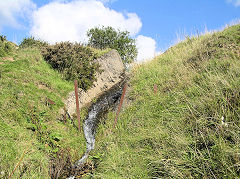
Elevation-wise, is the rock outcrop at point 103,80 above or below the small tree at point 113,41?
below

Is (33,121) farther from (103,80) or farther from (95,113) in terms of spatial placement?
(103,80)

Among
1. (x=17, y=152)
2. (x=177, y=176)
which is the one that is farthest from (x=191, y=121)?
(x=17, y=152)

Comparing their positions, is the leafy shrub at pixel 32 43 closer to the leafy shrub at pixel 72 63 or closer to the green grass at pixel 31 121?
the leafy shrub at pixel 72 63

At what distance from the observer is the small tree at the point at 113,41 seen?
1988 cm

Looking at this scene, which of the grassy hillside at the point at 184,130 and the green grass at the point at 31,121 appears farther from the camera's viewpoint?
the green grass at the point at 31,121

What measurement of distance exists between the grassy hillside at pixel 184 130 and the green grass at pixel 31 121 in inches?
55.8

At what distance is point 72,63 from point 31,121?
5.38 metres

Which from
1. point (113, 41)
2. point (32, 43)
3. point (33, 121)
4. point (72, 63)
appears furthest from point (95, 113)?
point (113, 41)

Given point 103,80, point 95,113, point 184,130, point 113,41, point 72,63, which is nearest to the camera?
point 184,130

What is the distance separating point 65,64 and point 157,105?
611 centimetres

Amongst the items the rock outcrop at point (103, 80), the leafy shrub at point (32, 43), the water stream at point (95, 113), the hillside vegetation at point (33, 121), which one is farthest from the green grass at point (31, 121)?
the leafy shrub at point (32, 43)

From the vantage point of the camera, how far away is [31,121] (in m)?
5.62

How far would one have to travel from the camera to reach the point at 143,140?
206 inches

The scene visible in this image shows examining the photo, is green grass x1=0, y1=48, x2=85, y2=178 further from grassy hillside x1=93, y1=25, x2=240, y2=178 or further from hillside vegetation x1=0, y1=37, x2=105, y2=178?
grassy hillside x1=93, y1=25, x2=240, y2=178
